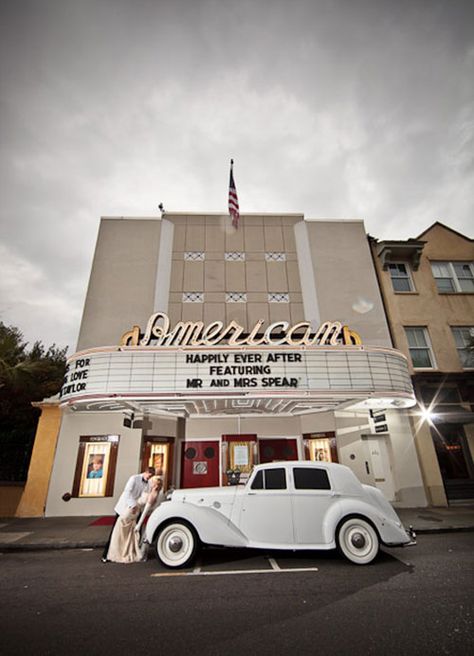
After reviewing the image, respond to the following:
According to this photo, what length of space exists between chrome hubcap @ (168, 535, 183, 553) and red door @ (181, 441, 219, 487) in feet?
21.3

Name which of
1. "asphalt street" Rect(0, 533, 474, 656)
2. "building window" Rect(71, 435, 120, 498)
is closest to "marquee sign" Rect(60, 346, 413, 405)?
"building window" Rect(71, 435, 120, 498)

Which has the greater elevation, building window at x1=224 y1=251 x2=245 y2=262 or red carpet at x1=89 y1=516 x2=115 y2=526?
building window at x1=224 y1=251 x2=245 y2=262

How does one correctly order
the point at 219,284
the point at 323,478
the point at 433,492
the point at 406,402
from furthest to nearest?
the point at 219,284, the point at 433,492, the point at 406,402, the point at 323,478

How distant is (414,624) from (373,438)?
1015cm

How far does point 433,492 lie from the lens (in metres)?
12.2

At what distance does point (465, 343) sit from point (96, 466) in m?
17.1

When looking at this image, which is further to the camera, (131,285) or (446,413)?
(131,285)

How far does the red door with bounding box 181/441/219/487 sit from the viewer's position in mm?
12570

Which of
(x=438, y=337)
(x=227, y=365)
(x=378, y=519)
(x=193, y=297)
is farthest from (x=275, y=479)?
(x=438, y=337)

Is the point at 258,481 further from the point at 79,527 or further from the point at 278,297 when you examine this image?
the point at 278,297

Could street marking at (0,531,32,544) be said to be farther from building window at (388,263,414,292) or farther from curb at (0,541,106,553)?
building window at (388,263,414,292)

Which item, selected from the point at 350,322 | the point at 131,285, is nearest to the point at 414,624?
the point at 350,322

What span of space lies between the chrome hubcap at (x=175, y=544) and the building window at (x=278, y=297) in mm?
11830

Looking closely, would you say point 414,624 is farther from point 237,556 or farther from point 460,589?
point 237,556
